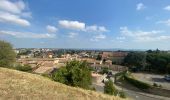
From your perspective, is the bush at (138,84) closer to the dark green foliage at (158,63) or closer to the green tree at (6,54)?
the dark green foliage at (158,63)

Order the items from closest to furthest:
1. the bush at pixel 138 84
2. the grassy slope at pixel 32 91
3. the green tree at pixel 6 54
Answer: the grassy slope at pixel 32 91 < the green tree at pixel 6 54 < the bush at pixel 138 84

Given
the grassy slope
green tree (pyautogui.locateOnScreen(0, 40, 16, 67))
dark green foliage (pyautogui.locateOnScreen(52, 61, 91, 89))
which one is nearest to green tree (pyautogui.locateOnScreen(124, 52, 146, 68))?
green tree (pyautogui.locateOnScreen(0, 40, 16, 67))

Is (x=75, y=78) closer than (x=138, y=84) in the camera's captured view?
Yes

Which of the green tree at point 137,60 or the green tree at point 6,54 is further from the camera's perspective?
the green tree at point 137,60

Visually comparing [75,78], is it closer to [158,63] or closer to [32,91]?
[32,91]

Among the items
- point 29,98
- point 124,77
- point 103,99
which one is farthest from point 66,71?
point 124,77

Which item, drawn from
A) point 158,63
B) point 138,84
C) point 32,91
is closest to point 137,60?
point 158,63

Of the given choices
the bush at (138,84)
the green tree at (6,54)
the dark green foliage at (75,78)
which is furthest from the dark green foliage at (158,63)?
the dark green foliage at (75,78)

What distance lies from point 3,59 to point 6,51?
5.84 feet

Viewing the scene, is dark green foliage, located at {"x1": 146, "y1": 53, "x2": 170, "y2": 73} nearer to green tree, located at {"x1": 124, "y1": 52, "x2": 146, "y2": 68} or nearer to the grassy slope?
green tree, located at {"x1": 124, "y1": 52, "x2": 146, "y2": 68}

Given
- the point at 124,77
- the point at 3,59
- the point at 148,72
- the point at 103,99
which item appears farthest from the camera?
the point at 148,72

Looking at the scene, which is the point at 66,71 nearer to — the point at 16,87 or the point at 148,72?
the point at 16,87

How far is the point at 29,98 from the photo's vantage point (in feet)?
41.4

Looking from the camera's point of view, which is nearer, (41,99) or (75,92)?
(41,99)
